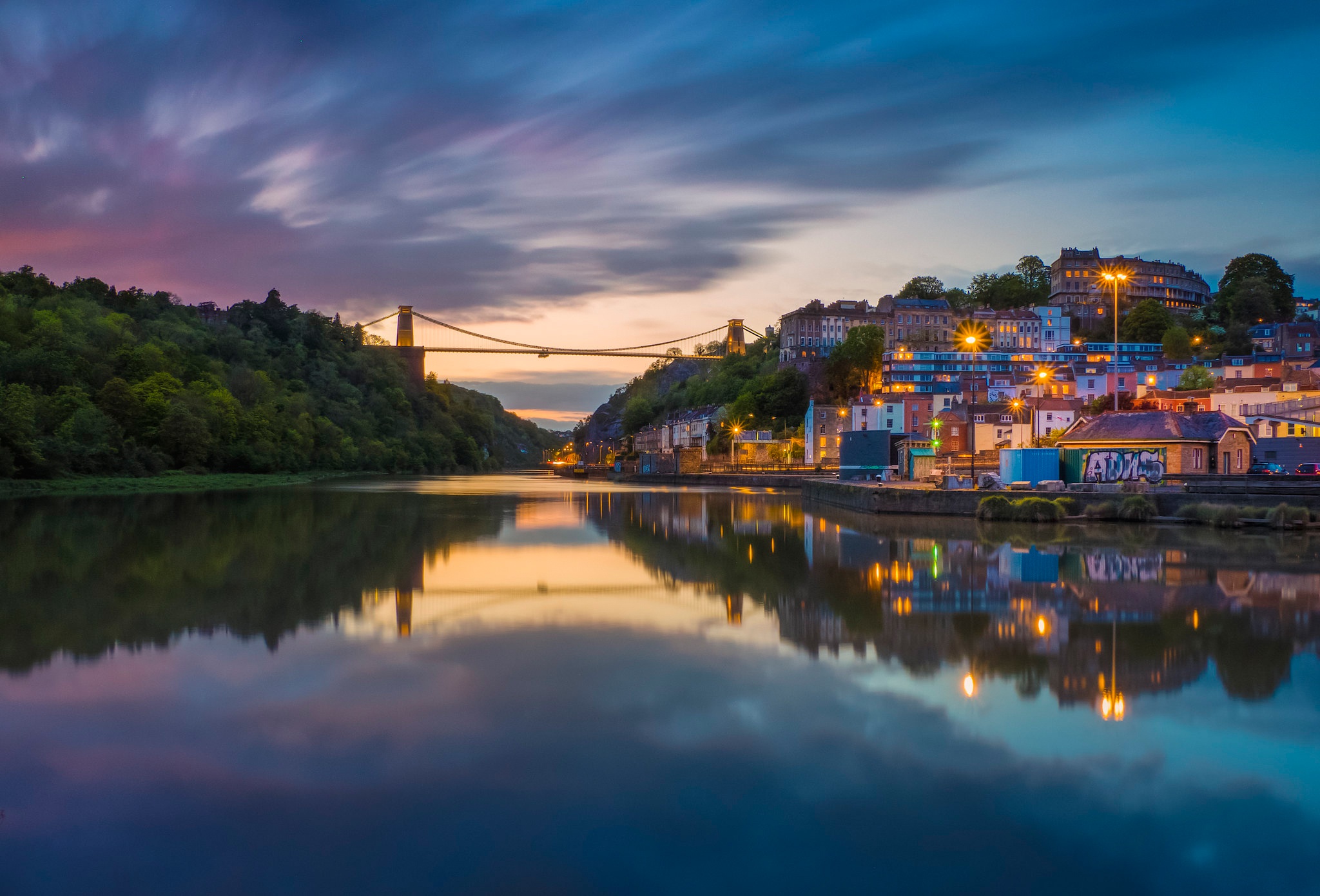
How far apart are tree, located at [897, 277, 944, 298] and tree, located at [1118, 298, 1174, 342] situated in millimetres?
21675

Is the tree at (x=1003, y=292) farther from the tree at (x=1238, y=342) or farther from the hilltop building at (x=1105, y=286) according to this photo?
the tree at (x=1238, y=342)

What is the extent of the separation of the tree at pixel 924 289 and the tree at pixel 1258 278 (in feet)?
90.0

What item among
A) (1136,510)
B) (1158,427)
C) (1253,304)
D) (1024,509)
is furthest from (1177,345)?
(1024,509)

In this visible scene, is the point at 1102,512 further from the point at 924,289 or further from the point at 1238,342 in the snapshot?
the point at 924,289

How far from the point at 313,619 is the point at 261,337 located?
82704 millimetres

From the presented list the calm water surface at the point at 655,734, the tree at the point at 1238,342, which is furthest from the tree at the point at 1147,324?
the calm water surface at the point at 655,734

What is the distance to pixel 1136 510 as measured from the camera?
25.2 m

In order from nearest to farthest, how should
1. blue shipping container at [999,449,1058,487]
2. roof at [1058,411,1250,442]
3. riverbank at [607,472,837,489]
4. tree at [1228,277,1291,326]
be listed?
roof at [1058,411,1250,442] → blue shipping container at [999,449,1058,487] → riverbank at [607,472,837,489] → tree at [1228,277,1291,326]

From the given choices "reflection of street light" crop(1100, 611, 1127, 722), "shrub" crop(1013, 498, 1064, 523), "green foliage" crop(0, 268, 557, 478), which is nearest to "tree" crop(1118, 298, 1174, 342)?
"green foliage" crop(0, 268, 557, 478)

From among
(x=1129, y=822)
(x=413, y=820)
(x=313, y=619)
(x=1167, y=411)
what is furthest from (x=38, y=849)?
(x=1167, y=411)

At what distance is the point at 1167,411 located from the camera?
31.9 metres

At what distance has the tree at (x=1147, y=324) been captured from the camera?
3538 inches

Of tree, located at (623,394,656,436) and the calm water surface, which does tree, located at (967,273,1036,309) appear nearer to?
tree, located at (623,394,656,436)

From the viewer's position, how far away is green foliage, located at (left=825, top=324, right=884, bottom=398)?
296 ft
